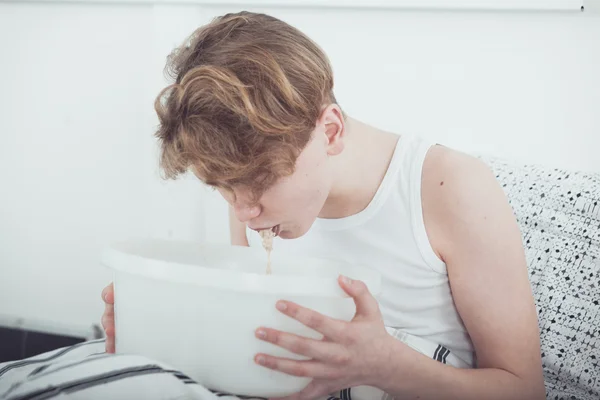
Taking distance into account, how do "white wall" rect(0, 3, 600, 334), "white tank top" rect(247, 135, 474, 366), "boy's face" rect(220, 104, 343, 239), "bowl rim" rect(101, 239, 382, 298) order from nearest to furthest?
1. "bowl rim" rect(101, 239, 382, 298)
2. "boy's face" rect(220, 104, 343, 239)
3. "white tank top" rect(247, 135, 474, 366)
4. "white wall" rect(0, 3, 600, 334)

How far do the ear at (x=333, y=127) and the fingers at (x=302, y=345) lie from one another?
10.2 inches

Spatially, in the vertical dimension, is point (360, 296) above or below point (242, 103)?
below

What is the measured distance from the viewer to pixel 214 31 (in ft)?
2.79

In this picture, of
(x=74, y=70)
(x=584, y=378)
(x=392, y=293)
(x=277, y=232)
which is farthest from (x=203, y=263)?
(x=74, y=70)

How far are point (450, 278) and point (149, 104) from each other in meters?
0.79

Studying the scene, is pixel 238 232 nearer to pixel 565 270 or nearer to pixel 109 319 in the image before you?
pixel 109 319

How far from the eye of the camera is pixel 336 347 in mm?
794

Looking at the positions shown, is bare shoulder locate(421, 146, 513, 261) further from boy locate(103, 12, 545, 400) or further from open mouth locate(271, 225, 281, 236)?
open mouth locate(271, 225, 281, 236)

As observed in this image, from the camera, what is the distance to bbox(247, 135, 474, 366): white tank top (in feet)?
3.22

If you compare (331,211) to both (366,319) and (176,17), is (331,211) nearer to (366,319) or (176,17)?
(366,319)

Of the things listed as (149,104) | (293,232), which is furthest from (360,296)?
(149,104)

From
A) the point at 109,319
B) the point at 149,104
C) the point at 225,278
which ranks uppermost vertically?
the point at 149,104

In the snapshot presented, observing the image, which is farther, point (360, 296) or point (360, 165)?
point (360, 165)

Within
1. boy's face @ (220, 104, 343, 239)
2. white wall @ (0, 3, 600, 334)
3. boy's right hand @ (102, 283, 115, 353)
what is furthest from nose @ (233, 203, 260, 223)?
white wall @ (0, 3, 600, 334)
